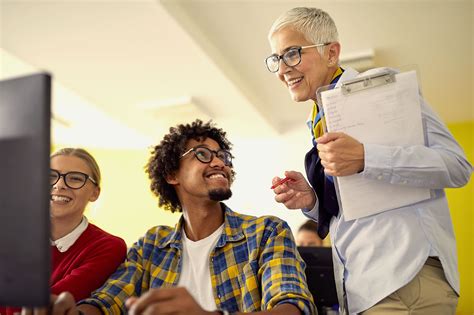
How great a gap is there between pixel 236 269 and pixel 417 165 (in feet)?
2.17

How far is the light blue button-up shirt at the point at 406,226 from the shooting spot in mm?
1219

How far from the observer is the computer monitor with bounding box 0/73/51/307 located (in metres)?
0.76

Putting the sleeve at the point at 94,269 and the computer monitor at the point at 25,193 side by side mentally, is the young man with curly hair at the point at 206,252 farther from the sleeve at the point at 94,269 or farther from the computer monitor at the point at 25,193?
the computer monitor at the point at 25,193

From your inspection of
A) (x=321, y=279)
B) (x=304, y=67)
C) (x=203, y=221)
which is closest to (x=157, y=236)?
(x=203, y=221)

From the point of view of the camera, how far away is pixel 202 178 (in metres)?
1.86

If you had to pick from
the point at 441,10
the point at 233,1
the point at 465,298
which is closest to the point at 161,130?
the point at 233,1

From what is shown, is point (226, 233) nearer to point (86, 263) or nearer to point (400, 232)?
point (86, 263)

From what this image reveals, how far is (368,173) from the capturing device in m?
1.23

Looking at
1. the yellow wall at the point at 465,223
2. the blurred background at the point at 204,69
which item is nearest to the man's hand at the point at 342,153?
the blurred background at the point at 204,69

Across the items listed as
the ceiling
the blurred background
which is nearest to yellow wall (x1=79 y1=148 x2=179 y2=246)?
the blurred background

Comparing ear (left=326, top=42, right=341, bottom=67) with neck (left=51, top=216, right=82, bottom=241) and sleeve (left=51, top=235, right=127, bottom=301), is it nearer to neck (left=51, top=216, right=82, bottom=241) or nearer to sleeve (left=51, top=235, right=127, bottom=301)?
sleeve (left=51, top=235, right=127, bottom=301)

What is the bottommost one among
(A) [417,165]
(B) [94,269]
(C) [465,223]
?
(C) [465,223]

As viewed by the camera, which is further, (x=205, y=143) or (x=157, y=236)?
(x=205, y=143)

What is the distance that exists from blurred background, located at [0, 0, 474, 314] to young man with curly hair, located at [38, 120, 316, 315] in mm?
484
